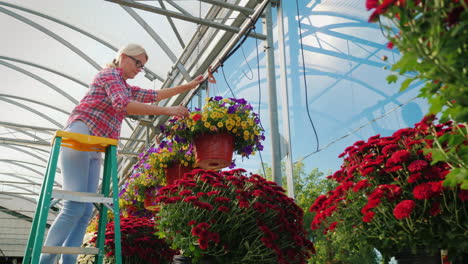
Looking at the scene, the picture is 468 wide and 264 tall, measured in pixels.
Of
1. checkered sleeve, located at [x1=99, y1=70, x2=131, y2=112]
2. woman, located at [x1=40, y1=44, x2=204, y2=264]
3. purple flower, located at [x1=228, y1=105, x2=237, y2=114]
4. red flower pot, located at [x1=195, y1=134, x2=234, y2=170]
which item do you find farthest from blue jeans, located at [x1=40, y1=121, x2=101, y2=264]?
purple flower, located at [x1=228, y1=105, x2=237, y2=114]

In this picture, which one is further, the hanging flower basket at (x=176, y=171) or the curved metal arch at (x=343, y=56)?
the hanging flower basket at (x=176, y=171)

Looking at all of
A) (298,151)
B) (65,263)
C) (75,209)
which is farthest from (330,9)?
(65,263)

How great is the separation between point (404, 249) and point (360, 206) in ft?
0.70

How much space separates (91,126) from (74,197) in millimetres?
431

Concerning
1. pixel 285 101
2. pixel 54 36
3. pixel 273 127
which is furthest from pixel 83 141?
pixel 54 36

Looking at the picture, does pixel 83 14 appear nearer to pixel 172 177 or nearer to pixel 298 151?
pixel 172 177

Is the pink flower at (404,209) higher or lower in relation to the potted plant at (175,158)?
lower

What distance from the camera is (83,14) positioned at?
19.4 feet

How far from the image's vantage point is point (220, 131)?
102 inches

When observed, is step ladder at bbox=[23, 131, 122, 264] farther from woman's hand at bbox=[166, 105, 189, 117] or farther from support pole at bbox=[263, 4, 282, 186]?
support pole at bbox=[263, 4, 282, 186]

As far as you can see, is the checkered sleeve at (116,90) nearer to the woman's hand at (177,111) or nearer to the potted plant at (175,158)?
the woman's hand at (177,111)

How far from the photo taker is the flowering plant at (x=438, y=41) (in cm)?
Result: 73

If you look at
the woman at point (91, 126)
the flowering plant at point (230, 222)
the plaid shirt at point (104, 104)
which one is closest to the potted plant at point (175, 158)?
the woman at point (91, 126)

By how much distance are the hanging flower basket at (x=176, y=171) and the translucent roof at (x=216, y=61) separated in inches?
28.7
